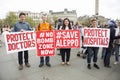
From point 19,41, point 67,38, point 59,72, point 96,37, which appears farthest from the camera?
point 67,38

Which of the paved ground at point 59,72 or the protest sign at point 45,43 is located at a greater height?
the protest sign at point 45,43

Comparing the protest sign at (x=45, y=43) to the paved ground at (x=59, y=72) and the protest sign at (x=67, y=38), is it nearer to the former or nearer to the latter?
the protest sign at (x=67, y=38)

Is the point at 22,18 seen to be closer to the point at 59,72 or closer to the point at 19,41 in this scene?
the point at 19,41

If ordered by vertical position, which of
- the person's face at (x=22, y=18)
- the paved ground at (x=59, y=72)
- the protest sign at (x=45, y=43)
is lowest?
the paved ground at (x=59, y=72)

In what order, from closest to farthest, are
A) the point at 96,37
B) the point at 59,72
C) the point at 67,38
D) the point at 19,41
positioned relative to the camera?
the point at 59,72 < the point at 19,41 < the point at 96,37 < the point at 67,38

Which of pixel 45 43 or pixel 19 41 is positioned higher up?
pixel 19 41

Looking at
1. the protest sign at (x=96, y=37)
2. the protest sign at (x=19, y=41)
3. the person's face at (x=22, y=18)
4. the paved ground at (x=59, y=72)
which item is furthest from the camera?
the protest sign at (x=96, y=37)

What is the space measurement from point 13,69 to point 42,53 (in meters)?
1.11

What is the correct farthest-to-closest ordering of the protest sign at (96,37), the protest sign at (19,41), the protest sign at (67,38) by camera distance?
the protest sign at (67,38)
the protest sign at (96,37)
the protest sign at (19,41)

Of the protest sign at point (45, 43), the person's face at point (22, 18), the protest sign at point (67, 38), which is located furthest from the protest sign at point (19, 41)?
the protest sign at point (67, 38)

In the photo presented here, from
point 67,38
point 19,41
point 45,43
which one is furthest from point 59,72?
point 19,41

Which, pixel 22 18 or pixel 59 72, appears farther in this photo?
pixel 22 18

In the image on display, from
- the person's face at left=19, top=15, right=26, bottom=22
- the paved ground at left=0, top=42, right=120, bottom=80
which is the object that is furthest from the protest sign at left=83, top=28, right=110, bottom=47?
the person's face at left=19, top=15, right=26, bottom=22

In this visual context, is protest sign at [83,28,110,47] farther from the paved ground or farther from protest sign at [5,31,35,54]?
protest sign at [5,31,35,54]
